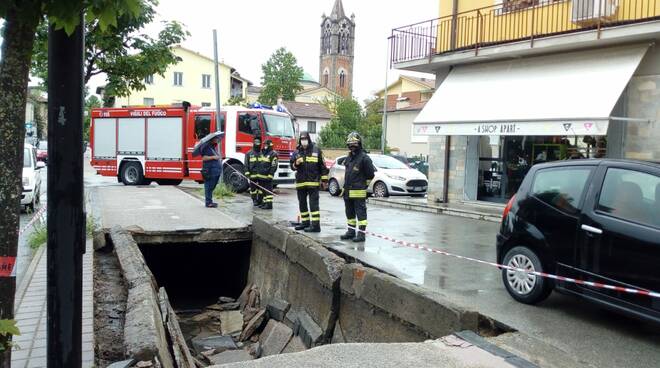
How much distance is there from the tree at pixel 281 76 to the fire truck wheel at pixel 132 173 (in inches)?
2254

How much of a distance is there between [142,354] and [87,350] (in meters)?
0.40

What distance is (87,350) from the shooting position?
4.01 meters

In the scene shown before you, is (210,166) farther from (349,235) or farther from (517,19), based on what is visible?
(517,19)

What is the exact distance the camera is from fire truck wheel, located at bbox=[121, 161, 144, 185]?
20.9m

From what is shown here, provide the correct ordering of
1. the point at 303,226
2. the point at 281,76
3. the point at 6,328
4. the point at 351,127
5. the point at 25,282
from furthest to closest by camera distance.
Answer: the point at 281,76, the point at 351,127, the point at 303,226, the point at 25,282, the point at 6,328

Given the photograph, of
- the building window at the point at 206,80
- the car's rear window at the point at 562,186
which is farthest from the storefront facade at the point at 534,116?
the building window at the point at 206,80

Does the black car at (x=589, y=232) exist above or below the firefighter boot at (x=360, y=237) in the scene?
above

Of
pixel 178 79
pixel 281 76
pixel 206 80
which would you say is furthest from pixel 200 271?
pixel 281 76

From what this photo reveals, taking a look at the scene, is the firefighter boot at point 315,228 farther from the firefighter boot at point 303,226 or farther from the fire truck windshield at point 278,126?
the fire truck windshield at point 278,126

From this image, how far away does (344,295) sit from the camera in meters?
6.97

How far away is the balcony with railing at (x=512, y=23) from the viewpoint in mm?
11578

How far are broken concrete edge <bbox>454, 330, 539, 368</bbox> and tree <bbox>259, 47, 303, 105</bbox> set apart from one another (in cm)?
7444

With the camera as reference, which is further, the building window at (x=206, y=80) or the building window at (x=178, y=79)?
the building window at (x=206, y=80)

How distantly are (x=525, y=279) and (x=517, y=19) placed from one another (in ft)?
31.5
